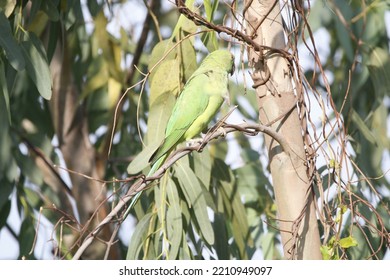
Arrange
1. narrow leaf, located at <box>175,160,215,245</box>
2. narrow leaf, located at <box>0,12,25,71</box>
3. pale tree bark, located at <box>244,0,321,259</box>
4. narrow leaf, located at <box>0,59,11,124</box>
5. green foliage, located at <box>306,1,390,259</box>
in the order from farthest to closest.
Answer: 1. green foliage, located at <box>306,1,390,259</box>
2. narrow leaf, located at <box>175,160,215,245</box>
3. narrow leaf, located at <box>0,59,11,124</box>
4. narrow leaf, located at <box>0,12,25,71</box>
5. pale tree bark, located at <box>244,0,321,259</box>

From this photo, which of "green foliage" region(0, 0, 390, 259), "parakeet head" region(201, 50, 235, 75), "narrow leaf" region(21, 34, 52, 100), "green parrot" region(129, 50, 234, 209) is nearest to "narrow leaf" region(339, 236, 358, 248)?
"green foliage" region(0, 0, 390, 259)

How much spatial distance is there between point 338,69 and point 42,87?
1688 millimetres

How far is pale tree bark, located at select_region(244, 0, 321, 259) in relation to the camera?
1.69 m

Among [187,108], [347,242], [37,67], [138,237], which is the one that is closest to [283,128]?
[347,242]

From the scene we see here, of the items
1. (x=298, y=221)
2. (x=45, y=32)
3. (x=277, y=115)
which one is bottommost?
(x=298, y=221)

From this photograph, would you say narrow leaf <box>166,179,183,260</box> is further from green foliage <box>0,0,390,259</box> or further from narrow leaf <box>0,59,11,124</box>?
narrow leaf <box>0,59,11,124</box>

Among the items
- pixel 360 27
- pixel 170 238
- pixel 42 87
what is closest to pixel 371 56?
pixel 360 27

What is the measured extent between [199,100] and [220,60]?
0.13 metres

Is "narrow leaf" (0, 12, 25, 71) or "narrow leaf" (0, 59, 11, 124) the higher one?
"narrow leaf" (0, 12, 25, 71)

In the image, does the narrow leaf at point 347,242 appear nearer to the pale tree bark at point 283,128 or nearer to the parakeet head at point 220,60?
the pale tree bark at point 283,128

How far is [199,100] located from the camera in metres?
2.28

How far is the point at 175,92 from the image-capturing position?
7.57 feet

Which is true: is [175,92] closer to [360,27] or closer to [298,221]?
[298,221]

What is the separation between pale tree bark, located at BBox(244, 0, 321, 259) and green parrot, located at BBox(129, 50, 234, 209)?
43 cm
